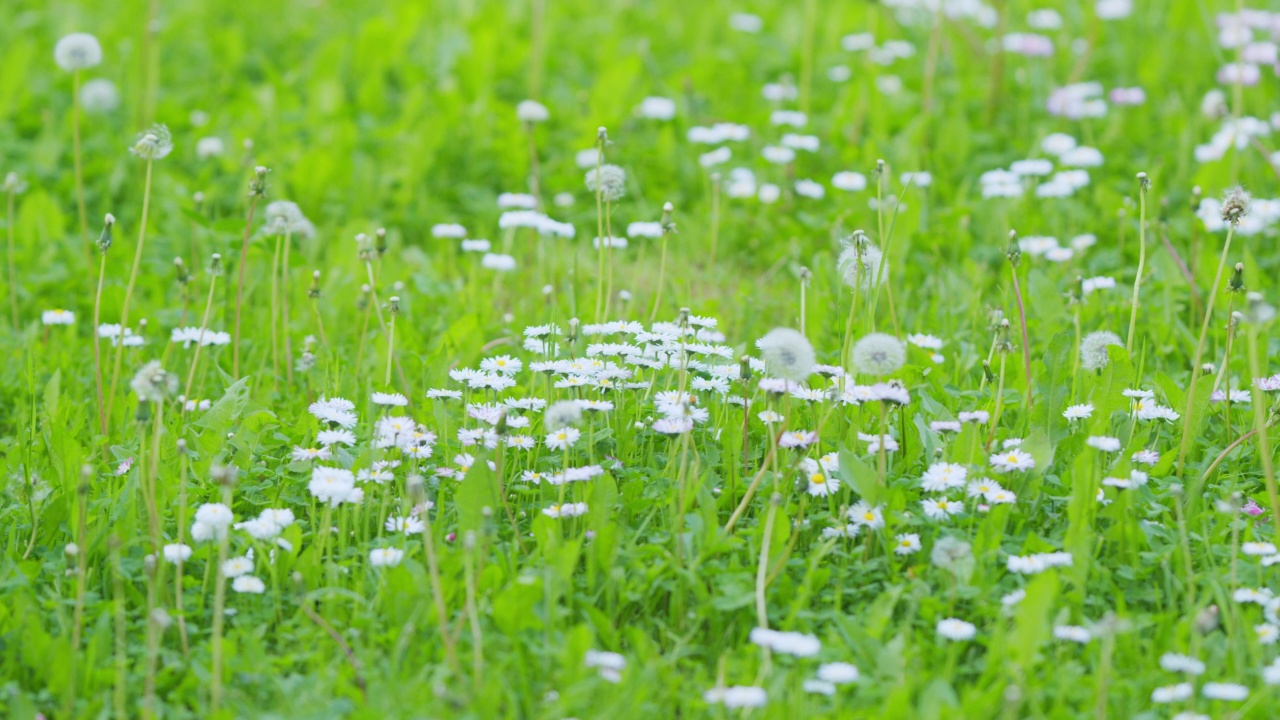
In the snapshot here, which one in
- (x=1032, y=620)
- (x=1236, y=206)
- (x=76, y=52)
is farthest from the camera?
(x=76, y=52)

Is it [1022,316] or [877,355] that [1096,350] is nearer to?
[1022,316]

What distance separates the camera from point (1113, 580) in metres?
2.25

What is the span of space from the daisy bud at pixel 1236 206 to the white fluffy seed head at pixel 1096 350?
1.09 ft

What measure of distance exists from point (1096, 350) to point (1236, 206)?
392 mm

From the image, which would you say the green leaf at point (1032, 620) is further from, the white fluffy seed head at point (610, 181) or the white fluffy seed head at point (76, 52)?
the white fluffy seed head at point (76, 52)

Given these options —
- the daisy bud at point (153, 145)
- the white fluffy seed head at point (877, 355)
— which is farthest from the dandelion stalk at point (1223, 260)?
the daisy bud at point (153, 145)

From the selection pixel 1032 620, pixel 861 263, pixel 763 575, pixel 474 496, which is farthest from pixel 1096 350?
pixel 474 496

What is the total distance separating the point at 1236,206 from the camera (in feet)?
8.05

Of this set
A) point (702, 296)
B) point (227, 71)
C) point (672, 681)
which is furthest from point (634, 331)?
point (227, 71)

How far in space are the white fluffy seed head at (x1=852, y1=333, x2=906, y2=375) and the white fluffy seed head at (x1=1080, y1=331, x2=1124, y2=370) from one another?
0.54 m

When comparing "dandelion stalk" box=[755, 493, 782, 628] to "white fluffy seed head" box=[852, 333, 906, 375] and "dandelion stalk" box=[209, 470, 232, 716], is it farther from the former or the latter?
"dandelion stalk" box=[209, 470, 232, 716]

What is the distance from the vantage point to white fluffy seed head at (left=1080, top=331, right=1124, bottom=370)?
2.65 m

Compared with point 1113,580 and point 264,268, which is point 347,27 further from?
point 1113,580

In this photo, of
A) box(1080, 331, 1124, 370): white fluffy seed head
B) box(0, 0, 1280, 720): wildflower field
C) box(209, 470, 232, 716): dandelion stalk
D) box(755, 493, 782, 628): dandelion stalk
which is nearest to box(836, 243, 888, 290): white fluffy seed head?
box(0, 0, 1280, 720): wildflower field
